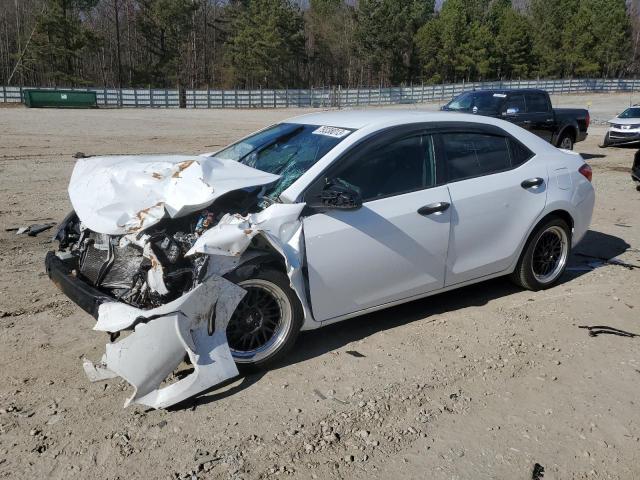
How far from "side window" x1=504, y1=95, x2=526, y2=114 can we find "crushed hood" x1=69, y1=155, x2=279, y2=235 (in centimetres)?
1128

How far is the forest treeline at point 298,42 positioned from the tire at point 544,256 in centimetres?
6497

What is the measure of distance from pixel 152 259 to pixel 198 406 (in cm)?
92

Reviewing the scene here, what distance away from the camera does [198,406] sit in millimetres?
3539

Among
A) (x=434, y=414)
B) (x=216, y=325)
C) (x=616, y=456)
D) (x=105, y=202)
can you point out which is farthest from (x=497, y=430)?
(x=105, y=202)

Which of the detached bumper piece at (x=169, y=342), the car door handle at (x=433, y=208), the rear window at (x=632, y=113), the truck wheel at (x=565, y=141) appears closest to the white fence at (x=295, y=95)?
the rear window at (x=632, y=113)

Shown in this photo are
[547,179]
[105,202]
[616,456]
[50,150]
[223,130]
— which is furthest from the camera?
[223,130]

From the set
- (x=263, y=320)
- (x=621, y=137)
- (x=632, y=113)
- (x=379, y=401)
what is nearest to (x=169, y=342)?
(x=263, y=320)

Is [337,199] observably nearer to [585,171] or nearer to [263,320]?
[263,320]

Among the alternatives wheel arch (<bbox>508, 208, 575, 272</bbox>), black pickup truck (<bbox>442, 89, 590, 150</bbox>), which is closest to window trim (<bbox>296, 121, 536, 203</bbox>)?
wheel arch (<bbox>508, 208, 575, 272</bbox>)

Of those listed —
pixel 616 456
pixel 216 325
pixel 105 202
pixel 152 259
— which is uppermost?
pixel 105 202

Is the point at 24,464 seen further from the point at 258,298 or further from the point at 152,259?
the point at 258,298

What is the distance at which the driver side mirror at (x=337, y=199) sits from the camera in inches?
154

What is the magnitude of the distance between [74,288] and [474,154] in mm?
3224

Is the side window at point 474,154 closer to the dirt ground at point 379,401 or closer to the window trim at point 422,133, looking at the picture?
the window trim at point 422,133
